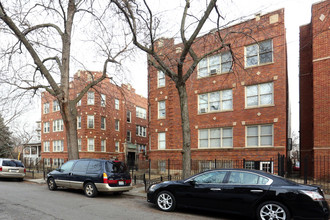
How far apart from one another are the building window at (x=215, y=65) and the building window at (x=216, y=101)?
1.63 meters

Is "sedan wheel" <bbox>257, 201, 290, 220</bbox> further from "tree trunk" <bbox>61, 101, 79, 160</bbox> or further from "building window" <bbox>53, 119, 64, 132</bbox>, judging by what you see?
"building window" <bbox>53, 119, 64, 132</bbox>

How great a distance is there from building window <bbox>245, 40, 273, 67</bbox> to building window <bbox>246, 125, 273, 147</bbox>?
179 inches

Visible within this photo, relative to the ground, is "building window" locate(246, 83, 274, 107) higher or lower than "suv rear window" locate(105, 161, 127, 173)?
higher

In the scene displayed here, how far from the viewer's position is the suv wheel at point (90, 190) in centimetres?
973

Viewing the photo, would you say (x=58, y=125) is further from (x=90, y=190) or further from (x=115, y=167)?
(x=115, y=167)

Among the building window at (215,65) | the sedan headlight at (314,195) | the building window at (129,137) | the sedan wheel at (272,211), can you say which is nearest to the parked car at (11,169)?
the building window at (215,65)

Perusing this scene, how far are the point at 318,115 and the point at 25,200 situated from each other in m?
16.1

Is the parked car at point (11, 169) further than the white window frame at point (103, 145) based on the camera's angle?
No

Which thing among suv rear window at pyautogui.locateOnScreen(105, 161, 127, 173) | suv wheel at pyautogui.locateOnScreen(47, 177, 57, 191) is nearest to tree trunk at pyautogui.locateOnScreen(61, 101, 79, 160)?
→ suv wheel at pyautogui.locateOnScreen(47, 177, 57, 191)

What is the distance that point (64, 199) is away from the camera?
30.0ft

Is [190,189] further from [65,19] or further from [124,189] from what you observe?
[65,19]

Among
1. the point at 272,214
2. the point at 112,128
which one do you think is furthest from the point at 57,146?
the point at 272,214

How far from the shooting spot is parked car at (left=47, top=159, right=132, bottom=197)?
968 centimetres

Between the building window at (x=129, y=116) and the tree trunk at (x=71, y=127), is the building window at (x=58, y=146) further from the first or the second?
the tree trunk at (x=71, y=127)
